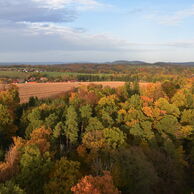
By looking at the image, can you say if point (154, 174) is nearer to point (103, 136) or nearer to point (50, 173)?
point (103, 136)

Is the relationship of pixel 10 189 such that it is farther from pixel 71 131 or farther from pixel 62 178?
pixel 71 131

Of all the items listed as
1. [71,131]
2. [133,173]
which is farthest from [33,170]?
[71,131]

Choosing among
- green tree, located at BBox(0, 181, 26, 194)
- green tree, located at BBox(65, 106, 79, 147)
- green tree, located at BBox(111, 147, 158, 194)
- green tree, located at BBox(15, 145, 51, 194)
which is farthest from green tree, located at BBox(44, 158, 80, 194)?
green tree, located at BBox(65, 106, 79, 147)

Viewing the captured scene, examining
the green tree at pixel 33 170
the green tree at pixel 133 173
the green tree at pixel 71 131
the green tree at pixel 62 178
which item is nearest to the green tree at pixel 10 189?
the green tree at pixel 33 170

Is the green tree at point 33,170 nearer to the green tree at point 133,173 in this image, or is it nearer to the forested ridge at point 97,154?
the forested ridge at point 97,154

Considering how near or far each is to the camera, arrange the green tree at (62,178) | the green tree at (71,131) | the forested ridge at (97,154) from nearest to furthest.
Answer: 1. the green tree at (62,178)
2. the forested ridge at (97,154)
3. the green tree at (71,131)

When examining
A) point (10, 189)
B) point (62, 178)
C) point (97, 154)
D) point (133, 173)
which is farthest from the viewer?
point (97, 154)

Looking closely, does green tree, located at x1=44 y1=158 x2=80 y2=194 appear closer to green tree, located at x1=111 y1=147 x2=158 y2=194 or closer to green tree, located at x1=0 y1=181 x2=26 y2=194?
green tree, located at x1=0 y1=181 x2=26 y2=194

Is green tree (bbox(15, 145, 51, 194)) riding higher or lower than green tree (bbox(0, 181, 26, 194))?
lower
